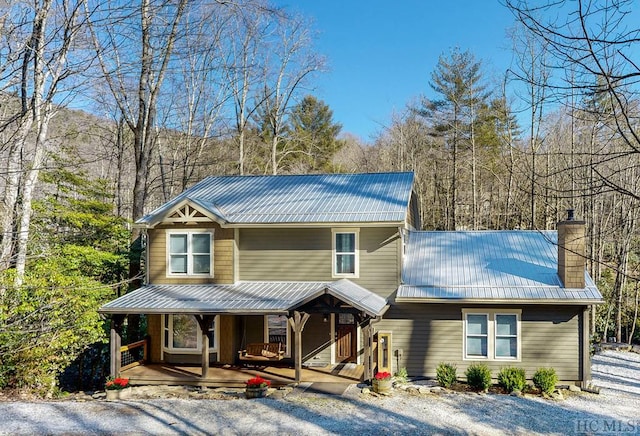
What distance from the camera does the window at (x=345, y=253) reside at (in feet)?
46.7

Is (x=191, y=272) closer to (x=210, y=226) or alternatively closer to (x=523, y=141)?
(x=210, y=226)

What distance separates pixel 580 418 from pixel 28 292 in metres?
13.2

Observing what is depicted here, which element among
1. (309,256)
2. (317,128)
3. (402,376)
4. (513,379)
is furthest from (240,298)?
(317,128)

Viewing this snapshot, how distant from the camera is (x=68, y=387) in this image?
16734mm

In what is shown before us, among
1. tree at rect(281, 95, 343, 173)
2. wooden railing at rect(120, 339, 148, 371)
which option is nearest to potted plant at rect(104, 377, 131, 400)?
wooden railing at rect(120, 339, 148, 371)

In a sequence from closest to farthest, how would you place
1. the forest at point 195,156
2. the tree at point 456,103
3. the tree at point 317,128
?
the forest at point 195,156 → the tree at point 456,103 → the tree at point 317,128

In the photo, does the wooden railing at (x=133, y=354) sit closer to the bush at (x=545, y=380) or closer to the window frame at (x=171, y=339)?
the window frame at (x=171, y=339)

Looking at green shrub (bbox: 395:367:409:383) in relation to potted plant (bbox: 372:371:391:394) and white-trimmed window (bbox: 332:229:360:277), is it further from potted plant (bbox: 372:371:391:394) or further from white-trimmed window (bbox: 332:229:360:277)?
white-trimmed window (bbox: 332:229:360:277)

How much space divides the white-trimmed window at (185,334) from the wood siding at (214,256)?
1.15 metres

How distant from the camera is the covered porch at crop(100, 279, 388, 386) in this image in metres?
12.3

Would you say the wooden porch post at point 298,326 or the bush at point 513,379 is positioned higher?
the wooden porch post at point 298,326

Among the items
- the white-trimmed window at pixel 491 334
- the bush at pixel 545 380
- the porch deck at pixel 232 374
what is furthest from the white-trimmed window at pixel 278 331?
the bush at pixel 545 380

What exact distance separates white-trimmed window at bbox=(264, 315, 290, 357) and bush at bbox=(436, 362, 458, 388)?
14.1 ft

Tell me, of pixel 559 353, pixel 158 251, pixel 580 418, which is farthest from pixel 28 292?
pixel 559 353
